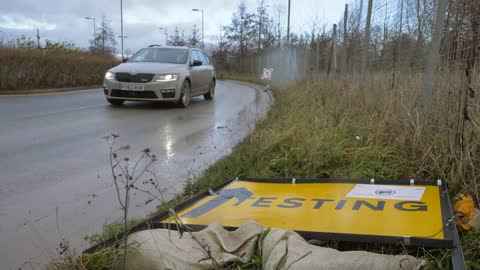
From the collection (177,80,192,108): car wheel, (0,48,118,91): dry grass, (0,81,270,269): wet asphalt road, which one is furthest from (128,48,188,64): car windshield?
(0,48,118,91): dry grass

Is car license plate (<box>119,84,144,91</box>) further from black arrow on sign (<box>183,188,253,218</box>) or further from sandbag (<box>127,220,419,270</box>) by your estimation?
sandbag (<box>127,220,419,270</box>)

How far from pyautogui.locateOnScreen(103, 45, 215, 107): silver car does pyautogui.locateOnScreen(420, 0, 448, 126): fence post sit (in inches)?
309

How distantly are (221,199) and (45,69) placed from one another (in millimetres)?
16606

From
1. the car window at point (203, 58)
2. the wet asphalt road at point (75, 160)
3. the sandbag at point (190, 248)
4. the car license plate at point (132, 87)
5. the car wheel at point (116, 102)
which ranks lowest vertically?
the wet asphalt road at point (75, 160)

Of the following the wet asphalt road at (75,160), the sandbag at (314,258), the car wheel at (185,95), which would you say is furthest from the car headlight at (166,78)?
the sandbag at (314,258)

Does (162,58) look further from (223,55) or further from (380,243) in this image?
(223,55)

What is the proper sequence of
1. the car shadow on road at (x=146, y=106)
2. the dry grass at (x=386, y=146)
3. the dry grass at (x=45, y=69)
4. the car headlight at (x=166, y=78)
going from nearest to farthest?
1. the dry grass at (x=386, y=146)
2. the car headlight at (x=166, y=78)
3. the car shadow on road at (x=146, y=106)
4. the dry grass at (x=45, y=69)

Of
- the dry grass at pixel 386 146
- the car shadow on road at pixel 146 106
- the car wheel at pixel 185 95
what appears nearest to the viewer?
the dry grass at pixel 386 146

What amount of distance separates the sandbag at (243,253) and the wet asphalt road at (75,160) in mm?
789

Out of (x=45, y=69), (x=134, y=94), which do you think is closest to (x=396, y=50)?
(x=134, y=94)

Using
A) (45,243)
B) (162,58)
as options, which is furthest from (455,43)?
(162,58)

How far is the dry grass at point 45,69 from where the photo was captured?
16.8m

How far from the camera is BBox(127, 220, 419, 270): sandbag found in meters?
2.27

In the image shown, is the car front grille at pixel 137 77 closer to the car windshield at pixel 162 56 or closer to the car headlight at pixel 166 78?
the car headlight at pixel 166 78
